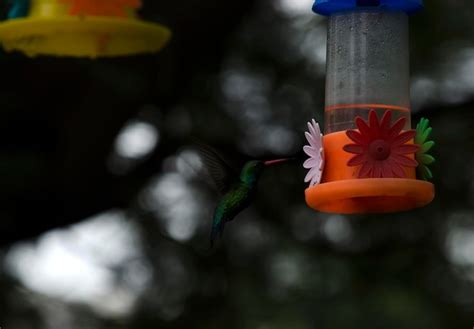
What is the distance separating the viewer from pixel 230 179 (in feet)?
16.4

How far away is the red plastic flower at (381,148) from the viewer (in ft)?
15.7

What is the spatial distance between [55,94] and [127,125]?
39 centimetres

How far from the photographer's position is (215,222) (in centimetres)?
512

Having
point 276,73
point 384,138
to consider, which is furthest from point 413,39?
point 384,138

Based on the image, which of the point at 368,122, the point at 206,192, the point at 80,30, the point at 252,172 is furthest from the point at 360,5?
the point at 206,192

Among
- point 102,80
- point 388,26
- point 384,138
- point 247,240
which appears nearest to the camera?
point 384,138

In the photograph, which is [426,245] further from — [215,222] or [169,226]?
[215,222]

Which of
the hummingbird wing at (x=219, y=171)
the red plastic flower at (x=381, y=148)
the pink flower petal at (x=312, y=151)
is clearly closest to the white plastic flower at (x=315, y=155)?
the pink flower petal at (x=312, y=151)

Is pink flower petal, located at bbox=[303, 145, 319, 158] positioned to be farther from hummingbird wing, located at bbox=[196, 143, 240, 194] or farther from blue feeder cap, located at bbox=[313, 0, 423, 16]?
blue feeder cap, located at bbox=[313, 0, 423, 16]

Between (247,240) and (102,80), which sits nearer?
(102,80)

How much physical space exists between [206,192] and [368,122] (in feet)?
11.8

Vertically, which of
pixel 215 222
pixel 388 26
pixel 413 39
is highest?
pixel 413 39

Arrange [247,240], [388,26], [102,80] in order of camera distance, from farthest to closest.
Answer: [247,240]
[102,80]
[388,26]

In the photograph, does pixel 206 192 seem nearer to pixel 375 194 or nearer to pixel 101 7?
pixel 101 7
